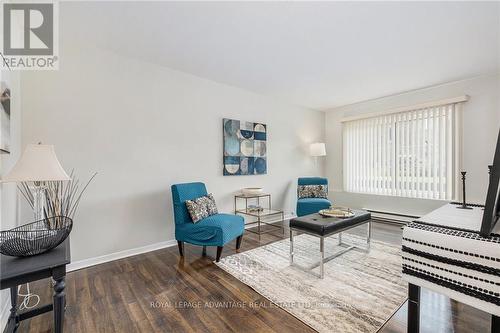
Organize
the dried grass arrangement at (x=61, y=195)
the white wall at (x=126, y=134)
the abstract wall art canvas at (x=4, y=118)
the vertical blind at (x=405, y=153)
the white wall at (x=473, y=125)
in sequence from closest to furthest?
the abstract wall art canvas at (x=4, y=118) → the dried grass arrangement at (x=61, y=195) → the white wall at (x=126, y=134) → the white wall at (x=473, y=125) → the vertical blind at (x=405, y=153)

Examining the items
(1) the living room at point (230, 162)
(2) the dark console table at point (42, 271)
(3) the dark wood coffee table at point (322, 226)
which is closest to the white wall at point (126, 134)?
(1) the living room at point (230, 162)

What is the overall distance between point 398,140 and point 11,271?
531 cm

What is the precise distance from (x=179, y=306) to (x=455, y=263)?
188 centimetres

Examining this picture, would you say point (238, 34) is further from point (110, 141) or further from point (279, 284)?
point (279, 284)

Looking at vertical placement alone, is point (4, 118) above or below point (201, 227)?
above

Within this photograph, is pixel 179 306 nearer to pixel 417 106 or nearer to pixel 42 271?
pixel 42 271

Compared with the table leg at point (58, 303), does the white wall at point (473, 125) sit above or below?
above

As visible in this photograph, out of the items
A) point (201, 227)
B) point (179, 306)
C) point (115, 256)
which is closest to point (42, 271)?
point (179, 306)

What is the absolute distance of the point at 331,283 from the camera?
6.91ft

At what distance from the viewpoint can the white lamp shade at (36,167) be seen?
4.68ft

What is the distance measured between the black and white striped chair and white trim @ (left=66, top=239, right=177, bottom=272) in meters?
2.84

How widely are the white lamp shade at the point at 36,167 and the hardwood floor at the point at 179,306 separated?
3.59 ft

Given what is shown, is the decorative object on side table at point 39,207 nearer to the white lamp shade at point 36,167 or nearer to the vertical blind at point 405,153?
the white lamp shade at point 36,167

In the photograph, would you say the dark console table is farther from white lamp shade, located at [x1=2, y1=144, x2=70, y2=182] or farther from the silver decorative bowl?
white lamp shade, located at [x1=2, y1=144, x2=70, y2=182]
